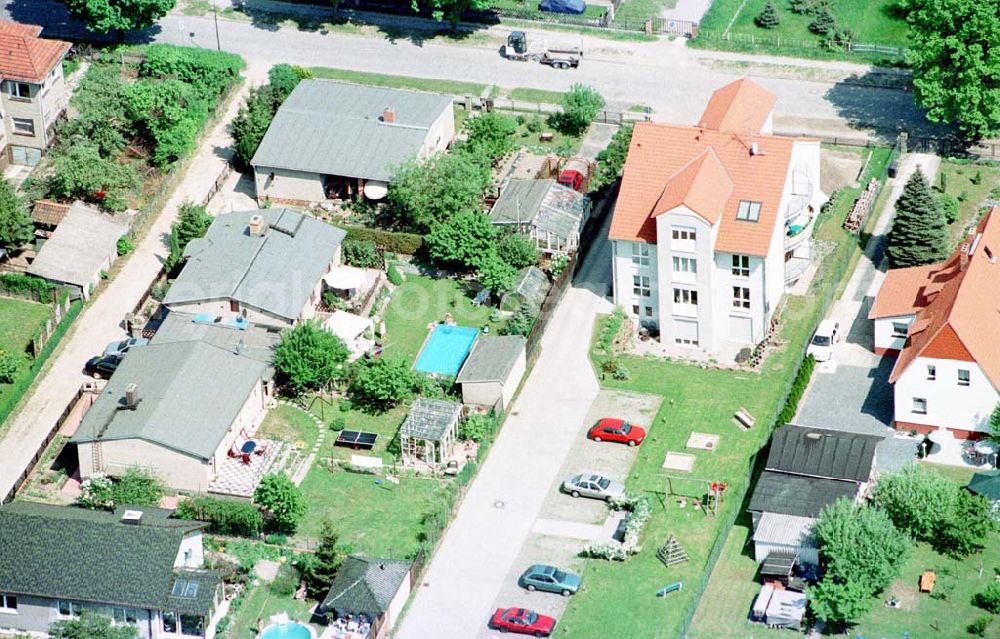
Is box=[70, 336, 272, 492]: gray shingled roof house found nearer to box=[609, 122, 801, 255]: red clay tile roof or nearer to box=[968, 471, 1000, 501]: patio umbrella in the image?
box=[609, 122, 801, 255]: red clay tile roof

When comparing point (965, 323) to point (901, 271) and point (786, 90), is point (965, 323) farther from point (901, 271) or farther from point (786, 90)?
point (786, 90)

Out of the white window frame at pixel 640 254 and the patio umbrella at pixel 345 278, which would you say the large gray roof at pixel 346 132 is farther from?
the white window frame at pixel 640 254

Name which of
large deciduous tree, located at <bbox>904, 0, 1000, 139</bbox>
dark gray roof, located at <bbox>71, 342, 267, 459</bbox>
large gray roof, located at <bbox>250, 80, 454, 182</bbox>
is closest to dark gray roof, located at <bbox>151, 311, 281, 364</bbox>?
dark gray roof, located at <bbox>71, 342, 267, 459</bbox>

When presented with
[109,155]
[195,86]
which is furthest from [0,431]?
[195,86]

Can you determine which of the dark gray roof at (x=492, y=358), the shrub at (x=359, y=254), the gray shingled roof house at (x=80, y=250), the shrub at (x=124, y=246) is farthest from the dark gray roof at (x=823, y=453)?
the shrub at (x=124, y=246)

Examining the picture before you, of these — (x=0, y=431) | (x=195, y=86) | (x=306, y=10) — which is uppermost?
(x=306, y=10)
